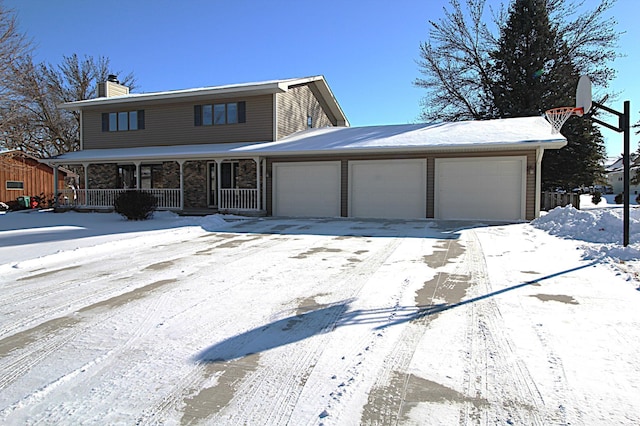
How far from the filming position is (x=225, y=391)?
91.7 inches

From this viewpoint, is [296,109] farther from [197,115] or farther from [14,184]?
[14,184]

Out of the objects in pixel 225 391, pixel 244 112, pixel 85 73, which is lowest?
pixel 225 391

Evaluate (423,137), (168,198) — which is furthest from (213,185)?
(423,137)

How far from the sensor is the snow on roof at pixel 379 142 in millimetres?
11742


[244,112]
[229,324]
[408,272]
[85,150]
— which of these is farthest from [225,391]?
[85,150]

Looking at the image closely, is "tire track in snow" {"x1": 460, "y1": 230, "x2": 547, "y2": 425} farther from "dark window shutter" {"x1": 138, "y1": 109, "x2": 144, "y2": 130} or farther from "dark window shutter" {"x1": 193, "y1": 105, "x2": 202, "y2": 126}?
"dark window shutter" {"x1": 138, "y1": 109, "x2": 144, "y2": 130}

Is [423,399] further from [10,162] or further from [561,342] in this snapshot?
[10,162]

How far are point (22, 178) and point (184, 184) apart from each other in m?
12.9

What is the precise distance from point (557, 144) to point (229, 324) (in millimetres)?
10877

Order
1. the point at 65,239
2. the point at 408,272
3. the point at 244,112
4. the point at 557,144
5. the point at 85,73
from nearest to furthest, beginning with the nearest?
1. the point at 408,272
2. the point at 65,239
3. the point at 557,144
4. the point at 244,112
5. the point at 85,73

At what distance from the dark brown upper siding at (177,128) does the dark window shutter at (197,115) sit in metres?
0.12

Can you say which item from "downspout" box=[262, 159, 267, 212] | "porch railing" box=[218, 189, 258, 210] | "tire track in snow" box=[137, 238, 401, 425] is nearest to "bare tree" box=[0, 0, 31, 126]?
"porch railing" box=[218, 189, 258, 210]

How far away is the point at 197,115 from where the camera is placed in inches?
647

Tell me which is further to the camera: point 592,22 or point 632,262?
point 592,22
